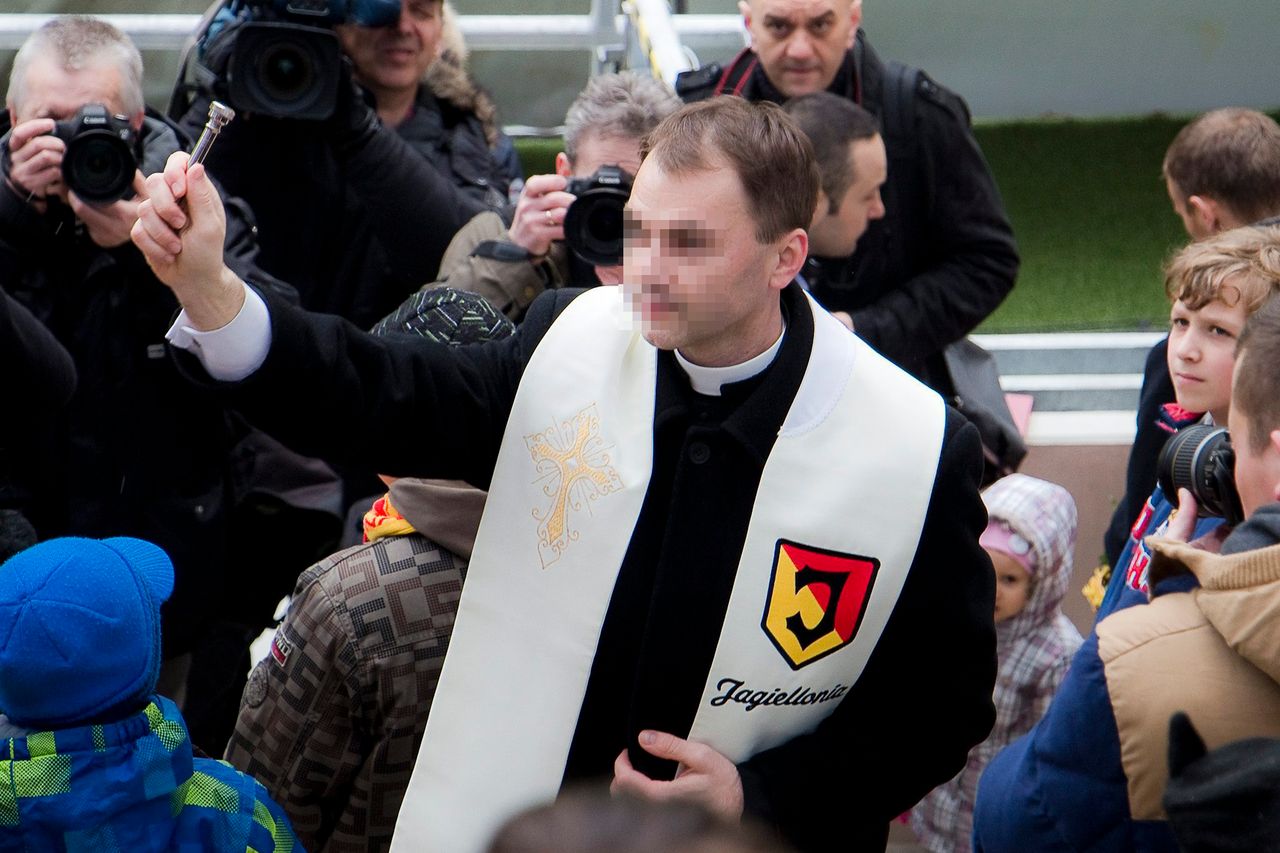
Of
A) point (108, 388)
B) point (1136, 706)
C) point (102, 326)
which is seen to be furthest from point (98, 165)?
point (1136, 706)

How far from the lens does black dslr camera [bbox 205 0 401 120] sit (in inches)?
126

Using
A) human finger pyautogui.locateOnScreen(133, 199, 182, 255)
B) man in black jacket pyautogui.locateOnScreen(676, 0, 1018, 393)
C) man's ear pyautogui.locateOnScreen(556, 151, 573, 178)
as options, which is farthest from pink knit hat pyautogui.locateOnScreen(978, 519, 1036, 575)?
human finger pyautogui.locateOnScreen(133, 199, 182, 255)

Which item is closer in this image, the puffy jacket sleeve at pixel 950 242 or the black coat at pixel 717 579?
the black coat at pixel 717 579

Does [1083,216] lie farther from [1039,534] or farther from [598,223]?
[598,223]

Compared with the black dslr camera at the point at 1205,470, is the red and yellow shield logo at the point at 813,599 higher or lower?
lower

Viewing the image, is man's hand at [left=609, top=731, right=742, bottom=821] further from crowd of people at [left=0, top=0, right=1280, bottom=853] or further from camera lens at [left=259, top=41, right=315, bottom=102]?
camera lens at [left=259, top=41, right=315, bottom=102]

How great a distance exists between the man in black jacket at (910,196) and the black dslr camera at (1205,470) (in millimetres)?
1239

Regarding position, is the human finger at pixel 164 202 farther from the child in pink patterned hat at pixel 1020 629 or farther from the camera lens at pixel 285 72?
the child in pink patterned hat at pixel 1020 629

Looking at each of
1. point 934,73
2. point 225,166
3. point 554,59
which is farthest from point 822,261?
point 934,73

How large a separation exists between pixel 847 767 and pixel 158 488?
1.54m

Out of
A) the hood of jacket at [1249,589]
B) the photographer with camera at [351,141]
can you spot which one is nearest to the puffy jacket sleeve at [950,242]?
the photographer with camera at [351,141]

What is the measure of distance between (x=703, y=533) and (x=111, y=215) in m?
1.40

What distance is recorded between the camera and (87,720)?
195 cm

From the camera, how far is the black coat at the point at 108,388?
9.81ft
